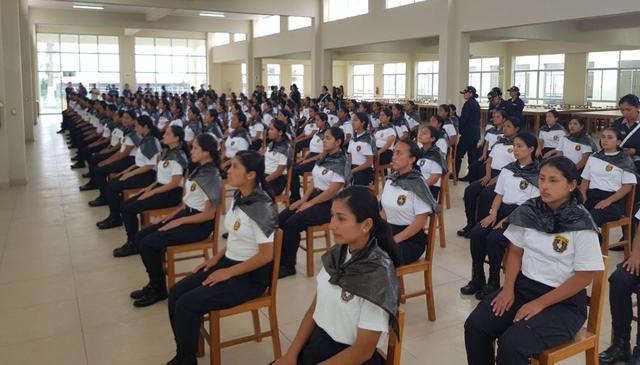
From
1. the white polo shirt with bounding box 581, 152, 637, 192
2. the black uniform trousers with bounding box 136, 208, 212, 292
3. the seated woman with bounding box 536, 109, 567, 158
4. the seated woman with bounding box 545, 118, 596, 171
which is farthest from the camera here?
the seated woman with bounding box 536, 109, 567, 158

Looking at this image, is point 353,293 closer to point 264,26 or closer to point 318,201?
point 318,201

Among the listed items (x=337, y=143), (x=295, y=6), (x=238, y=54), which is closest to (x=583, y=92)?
(x=295, y=6)

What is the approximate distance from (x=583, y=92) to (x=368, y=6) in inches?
314

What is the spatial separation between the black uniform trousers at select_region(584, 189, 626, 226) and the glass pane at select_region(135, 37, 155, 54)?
2103 centimetres

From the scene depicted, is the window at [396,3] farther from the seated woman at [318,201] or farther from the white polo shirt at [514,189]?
the white polo shirt at [514,189]

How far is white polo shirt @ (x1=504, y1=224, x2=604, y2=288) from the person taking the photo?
6.46 ft

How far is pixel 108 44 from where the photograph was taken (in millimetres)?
21516

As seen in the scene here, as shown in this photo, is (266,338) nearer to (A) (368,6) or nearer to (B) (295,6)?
(A) (368,6)

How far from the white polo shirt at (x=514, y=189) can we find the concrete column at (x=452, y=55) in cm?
664

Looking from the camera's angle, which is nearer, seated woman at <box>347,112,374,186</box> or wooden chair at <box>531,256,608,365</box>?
wooden chair at <box>531,256,608,365</box>

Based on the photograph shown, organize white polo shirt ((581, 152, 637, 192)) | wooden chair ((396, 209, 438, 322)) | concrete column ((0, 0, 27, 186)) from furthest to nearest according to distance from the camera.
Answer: concrete column ((0, 0, 27, 186))
white polo shirt ((581, 152, 637, 192))
wooden chair ((396, 209, 438, 322))

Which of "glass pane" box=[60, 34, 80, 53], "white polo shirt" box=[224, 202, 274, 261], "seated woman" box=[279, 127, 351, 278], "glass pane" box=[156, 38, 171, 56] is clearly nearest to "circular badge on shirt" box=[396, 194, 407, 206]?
"seated woman" box=[279, 127, 351, 278]

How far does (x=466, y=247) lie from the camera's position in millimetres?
4289

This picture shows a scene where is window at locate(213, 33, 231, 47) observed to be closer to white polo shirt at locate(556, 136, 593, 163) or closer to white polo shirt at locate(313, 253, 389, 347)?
white polo shirt at locate(556, 136, 593, 163)
